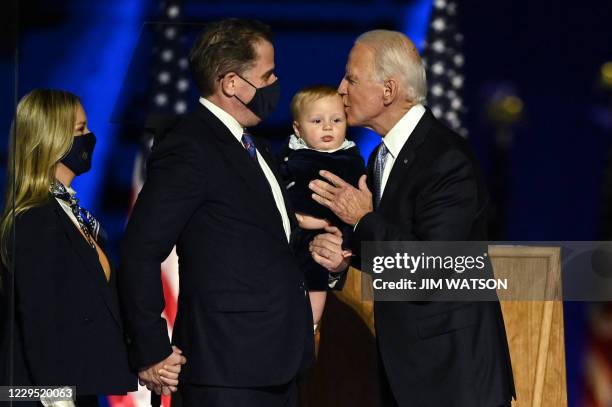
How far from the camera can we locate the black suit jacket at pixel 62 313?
3.31 meters

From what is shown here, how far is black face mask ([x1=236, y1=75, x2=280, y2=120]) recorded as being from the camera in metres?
3.24

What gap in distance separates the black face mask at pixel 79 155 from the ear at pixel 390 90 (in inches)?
39.3

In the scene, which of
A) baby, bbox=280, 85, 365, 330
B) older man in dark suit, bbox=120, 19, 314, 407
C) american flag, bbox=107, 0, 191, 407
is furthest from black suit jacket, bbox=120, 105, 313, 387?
american flag, bbox=107, 0, 191, 407

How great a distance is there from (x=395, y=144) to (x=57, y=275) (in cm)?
109

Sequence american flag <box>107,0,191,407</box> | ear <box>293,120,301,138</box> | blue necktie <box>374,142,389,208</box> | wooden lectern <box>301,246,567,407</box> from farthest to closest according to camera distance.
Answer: american flag <box>107,0,191,407</box>, ear <box>293,120,301,138</box>, wooden lectern <box>301,246,567,407</box>, blue necktie <box>374,142,389,208</box>

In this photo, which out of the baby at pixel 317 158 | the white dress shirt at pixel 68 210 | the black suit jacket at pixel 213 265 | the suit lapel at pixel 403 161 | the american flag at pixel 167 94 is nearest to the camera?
the black suit jacket at pixel 213 265

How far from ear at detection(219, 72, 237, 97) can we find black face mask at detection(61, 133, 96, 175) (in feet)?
2.09

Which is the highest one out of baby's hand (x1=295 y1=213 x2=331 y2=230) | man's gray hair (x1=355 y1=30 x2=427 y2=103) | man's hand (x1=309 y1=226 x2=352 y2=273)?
man's gray hair (x1=355 y1=30 x2=427 y2=103)

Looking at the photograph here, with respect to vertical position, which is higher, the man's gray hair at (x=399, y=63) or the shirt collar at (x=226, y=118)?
the man's gray hair at (x=399, y=63)

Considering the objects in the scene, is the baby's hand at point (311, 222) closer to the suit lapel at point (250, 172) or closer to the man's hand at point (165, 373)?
the suit lapel at point (250, 172)

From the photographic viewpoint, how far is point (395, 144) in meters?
3.30

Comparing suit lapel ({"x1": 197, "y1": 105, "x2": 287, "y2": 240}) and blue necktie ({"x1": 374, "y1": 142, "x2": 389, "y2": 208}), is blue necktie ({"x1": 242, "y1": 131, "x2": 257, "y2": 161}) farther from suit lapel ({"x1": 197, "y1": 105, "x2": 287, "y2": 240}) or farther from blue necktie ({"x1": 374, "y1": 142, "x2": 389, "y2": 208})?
blue necktie ({"x1": 374, "y1": 142, "x2": 389, "y2": 208})

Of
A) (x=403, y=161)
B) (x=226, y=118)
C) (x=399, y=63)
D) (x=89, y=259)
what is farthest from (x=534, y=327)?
(x=89, y=259)

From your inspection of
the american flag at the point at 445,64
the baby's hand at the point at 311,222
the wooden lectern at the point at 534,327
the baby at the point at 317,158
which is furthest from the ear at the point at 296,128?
the american flag at the point at 445,64
